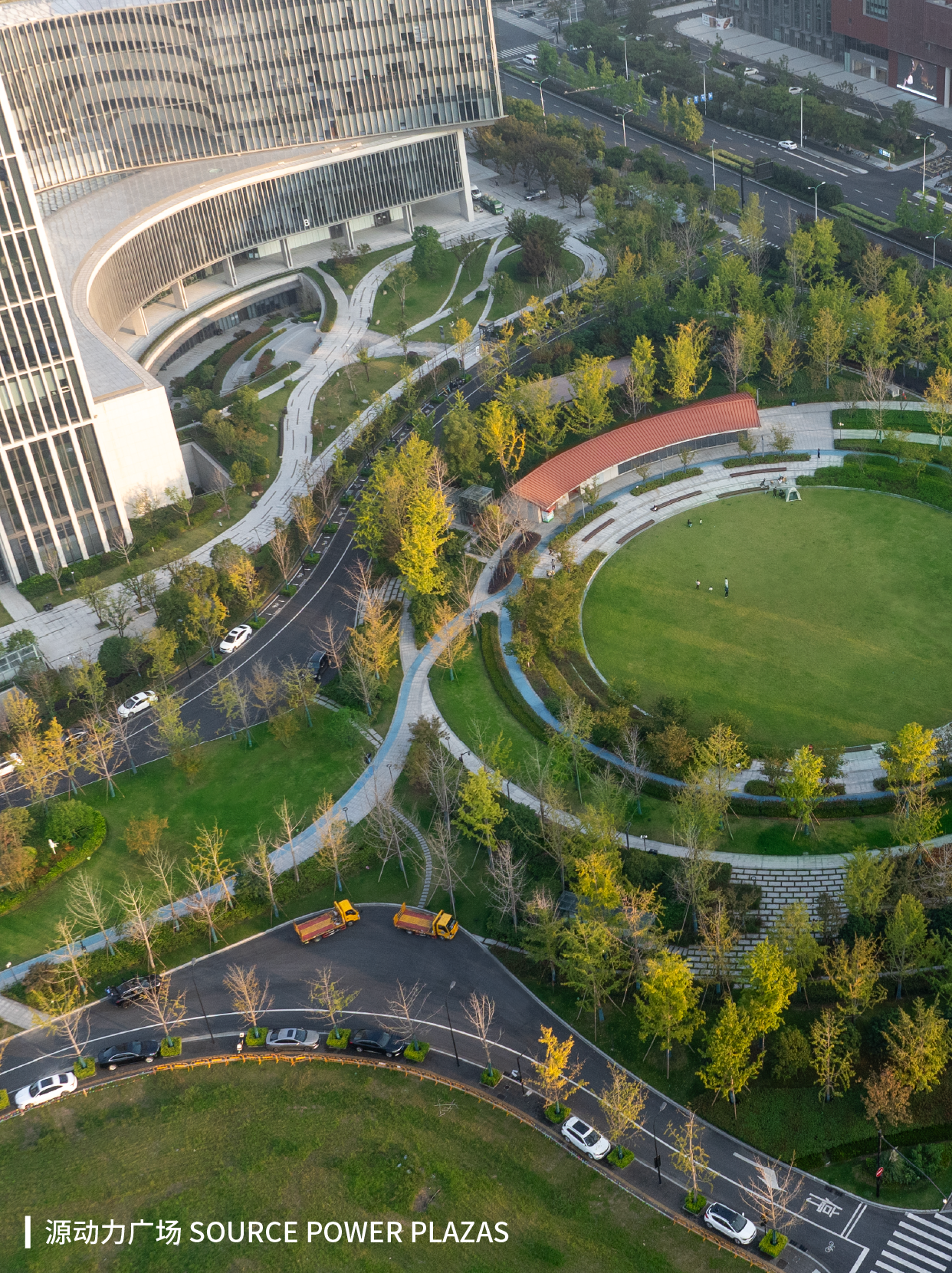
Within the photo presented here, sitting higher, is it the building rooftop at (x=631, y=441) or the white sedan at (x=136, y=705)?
the building rooftop at (x=631, y=441)

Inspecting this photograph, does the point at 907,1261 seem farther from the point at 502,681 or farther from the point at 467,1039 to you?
the point at 502,681

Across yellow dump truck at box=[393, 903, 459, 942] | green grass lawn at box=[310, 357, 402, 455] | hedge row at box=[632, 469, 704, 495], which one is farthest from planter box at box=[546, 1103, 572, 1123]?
green grass lawn at box=[310, 357, 402, 455]

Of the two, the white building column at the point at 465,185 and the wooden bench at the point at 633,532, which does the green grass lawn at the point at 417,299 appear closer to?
the white building column at the point at 465,185

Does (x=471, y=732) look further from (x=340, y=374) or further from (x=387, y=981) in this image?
(x=340, y=374)

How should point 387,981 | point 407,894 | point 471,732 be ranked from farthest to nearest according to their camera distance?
point 471,732 < point 407,894 < point 387,981

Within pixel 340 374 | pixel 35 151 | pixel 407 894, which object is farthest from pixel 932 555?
pixel 35 151

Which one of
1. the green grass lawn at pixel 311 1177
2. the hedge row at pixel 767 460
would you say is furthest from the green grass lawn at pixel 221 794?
the hedge row at pixel 767 460
